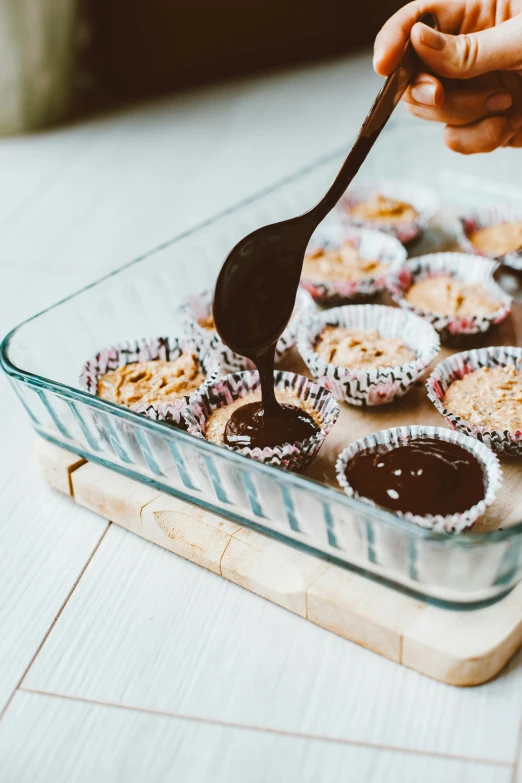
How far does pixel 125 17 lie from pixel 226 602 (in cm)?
270

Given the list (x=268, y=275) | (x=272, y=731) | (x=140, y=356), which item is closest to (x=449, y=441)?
(x=268, y=275)

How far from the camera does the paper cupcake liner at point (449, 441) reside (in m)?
1.05

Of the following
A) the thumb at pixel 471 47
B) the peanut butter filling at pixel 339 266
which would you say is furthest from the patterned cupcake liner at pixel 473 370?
the thumb at pixel 471 47

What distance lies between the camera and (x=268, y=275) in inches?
48.4

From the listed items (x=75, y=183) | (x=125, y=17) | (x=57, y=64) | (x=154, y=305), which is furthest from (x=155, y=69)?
(x=154, y=305)

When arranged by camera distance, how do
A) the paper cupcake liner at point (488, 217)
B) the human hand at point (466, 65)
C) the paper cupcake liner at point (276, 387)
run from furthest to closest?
the paper cupcake liner at point (488, 217), the human hand at point (466, 65), the paper cupcake liner at point (276, 387)

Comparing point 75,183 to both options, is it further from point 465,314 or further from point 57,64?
point 465,314

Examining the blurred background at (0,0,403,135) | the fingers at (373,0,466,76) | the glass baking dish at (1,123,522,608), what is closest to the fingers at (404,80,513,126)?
the fingers at (373,0,466,76)

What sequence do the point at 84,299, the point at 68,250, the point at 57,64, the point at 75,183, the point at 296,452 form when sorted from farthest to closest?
the point at 57,64
the point at 75,183
the point at 68,250
the point at 84,299
the point at 296,452

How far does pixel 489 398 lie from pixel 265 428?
15.0 inches

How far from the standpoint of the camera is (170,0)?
3.15m

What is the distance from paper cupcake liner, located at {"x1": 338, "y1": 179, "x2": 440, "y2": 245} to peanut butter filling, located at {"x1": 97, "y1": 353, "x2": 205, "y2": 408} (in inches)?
26.5

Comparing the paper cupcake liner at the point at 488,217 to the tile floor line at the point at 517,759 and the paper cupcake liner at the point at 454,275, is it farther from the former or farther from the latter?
the tile floor line at the point at 517,759

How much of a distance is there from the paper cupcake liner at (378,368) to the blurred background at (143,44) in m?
1.86
